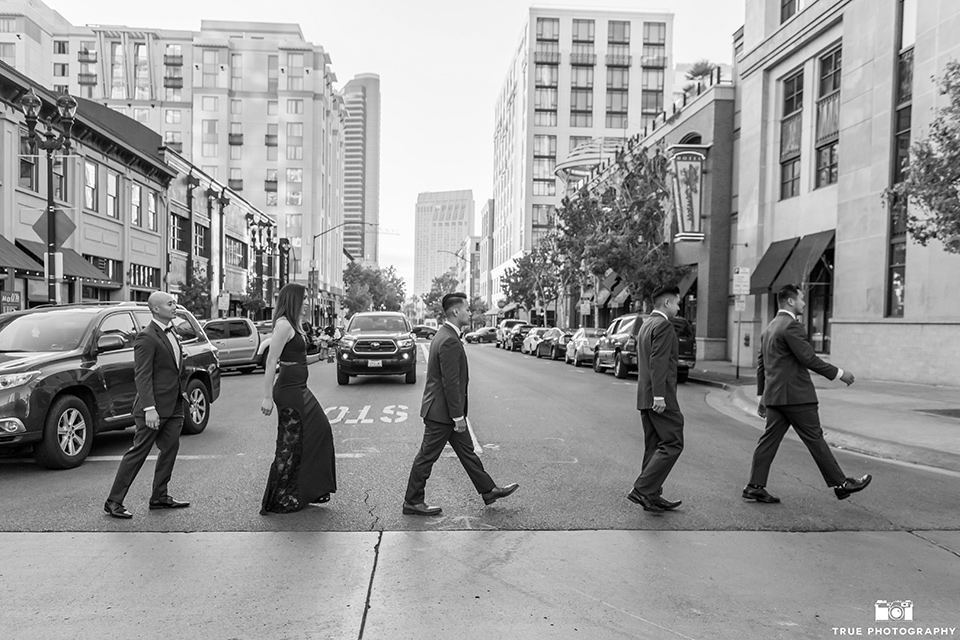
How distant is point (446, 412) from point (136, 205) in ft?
100

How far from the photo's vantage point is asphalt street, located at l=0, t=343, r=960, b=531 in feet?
18.9

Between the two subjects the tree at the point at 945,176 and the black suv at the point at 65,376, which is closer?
the black suv at the point at 65,376

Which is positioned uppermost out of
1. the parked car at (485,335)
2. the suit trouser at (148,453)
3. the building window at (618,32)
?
the building window at (618,32)

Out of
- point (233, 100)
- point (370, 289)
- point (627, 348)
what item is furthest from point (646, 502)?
point (370, 289)

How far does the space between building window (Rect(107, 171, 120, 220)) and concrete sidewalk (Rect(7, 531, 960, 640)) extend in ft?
89.3

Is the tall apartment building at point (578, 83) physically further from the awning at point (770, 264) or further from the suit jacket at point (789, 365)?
the suit jacket at point (789, 365)

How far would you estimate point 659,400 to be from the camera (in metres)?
5.98

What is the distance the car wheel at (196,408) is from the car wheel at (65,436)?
1804 mm

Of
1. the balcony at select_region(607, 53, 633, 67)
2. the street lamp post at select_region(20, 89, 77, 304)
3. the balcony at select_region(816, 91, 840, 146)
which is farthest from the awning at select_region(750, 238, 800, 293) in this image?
the balcony at select_region(607, 53, 633, 67)

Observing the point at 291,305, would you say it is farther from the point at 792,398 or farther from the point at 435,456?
the point at 792,398

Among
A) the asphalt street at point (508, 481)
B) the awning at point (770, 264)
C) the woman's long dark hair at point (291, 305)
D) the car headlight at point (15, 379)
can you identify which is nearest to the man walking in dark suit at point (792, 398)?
the asphalt street at point (508, 481)

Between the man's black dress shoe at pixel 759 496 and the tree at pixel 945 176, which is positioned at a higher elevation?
the tree at pixel 945 176

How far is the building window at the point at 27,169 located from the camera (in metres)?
22.8

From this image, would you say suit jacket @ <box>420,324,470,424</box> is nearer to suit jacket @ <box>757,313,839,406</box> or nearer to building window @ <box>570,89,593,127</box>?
suit jacket @ <box>757,313,839,406</box>
